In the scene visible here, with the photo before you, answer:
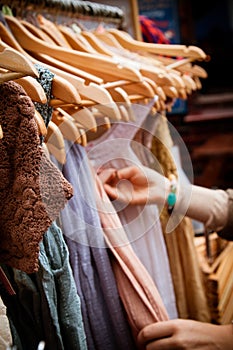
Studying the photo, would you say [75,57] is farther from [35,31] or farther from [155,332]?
[155,332]

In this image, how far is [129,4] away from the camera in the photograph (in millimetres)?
1615

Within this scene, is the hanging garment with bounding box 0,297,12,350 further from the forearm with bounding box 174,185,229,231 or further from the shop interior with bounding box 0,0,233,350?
the forearm with bounding box 174,185,229,231

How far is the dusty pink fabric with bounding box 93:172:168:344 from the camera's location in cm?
96

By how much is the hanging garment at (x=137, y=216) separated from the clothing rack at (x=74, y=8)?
296mm

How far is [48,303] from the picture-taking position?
763 millimetres

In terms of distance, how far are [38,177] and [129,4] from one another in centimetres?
110

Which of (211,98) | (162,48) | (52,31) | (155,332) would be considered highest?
(52,31)

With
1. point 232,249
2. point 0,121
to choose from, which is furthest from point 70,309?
point 232,249

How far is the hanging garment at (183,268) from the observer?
4.27ft

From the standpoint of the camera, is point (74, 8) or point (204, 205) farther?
point (74, 8)

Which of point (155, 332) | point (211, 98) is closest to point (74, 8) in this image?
point (155, 332)

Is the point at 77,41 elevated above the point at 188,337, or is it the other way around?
the point at 77,41

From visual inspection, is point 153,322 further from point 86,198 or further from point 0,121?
point 0,121

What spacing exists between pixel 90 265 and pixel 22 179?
332 millimetres
